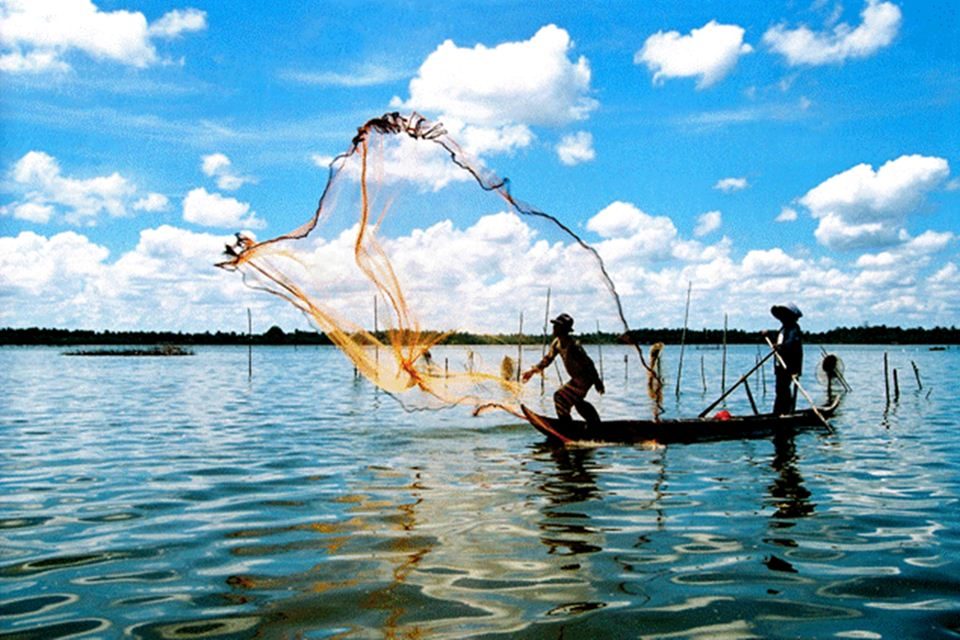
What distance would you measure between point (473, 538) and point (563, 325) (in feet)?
19.7

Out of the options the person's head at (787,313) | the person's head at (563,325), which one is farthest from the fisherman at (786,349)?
the person's head at (563,325)

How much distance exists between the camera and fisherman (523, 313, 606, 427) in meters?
12.6

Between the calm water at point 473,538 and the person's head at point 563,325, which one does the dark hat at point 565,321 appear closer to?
the person's head at point 563,325

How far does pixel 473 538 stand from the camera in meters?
7.24

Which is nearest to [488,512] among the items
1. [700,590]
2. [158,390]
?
[700,590]

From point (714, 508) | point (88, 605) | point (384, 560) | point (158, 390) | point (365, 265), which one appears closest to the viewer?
point (88, 605)

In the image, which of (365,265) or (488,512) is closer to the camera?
(488,512)

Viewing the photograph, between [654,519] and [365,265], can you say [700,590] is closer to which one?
[654,519]

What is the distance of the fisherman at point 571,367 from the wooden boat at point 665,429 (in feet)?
1.55

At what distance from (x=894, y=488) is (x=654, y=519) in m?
4.12

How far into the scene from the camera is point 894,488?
397 inches

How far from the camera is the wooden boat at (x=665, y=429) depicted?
13423 mm

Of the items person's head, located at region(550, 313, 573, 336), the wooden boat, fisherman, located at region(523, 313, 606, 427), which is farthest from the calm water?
person's head, located at region(550, 313, 573, 336)

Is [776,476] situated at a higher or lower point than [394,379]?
lower
